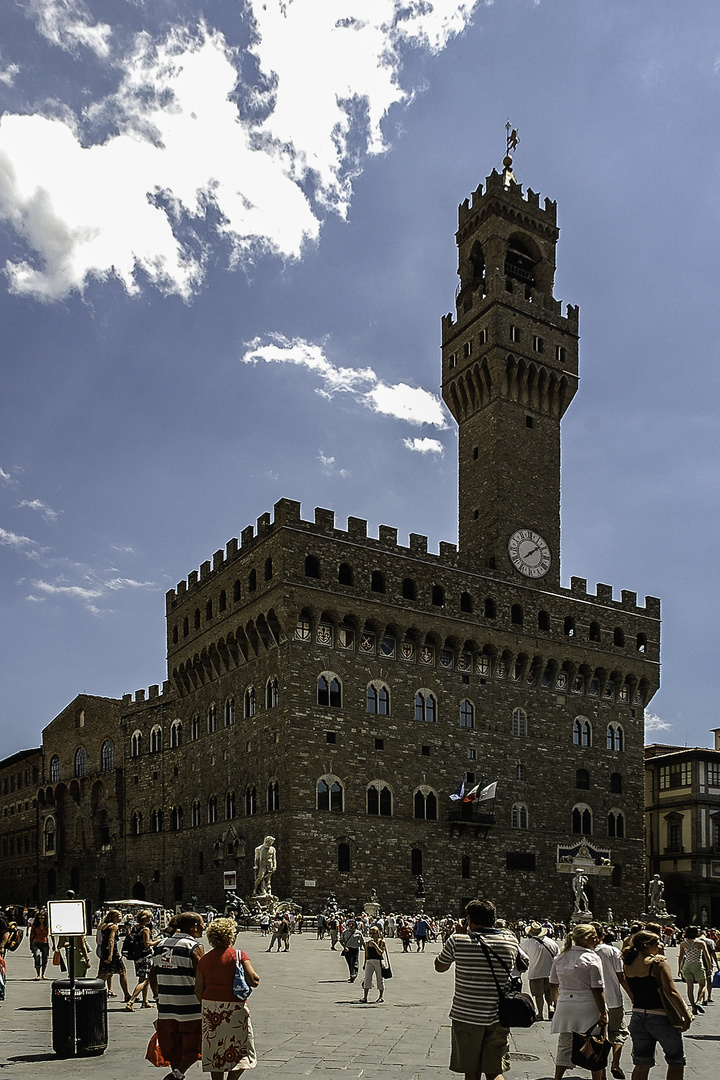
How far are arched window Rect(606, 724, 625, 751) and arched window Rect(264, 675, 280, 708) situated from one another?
18.1 m

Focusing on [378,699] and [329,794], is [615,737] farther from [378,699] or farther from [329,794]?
[329,794]

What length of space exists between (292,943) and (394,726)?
40.5 feet

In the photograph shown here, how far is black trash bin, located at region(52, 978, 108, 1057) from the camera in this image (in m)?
12.1

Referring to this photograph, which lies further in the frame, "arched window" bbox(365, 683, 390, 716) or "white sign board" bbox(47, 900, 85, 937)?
"arched window" bbox(365, 683, 390, 716)

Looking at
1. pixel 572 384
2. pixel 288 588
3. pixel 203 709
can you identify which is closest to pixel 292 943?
pixel 288 588

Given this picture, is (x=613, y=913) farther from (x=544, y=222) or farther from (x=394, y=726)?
(x=544, y=222)

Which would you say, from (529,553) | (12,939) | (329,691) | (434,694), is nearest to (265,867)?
(329,691)

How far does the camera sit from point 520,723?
48062mm

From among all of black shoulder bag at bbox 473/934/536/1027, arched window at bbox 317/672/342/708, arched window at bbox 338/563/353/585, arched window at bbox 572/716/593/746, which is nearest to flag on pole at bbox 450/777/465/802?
arched window at bbox 317/672/342/708

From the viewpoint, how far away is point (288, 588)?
42.3 metres

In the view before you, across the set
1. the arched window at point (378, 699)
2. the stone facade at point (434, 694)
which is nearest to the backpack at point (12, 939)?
the stone facade at point (434, 694)

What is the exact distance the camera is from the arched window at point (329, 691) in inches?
1674

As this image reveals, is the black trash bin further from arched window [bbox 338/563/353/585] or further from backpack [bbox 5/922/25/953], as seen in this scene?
arched window [bbox 338/563/353/585]

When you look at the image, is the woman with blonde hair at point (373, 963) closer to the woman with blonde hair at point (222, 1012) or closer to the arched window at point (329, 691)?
the woman with blonde hair at point (222, 1012)
